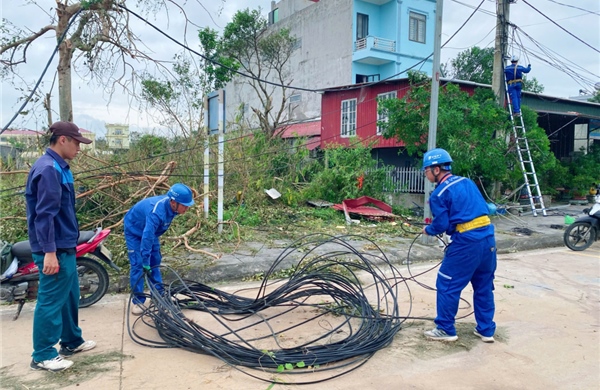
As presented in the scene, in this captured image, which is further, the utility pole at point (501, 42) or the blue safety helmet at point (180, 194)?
the utility pole at point (501, 42)

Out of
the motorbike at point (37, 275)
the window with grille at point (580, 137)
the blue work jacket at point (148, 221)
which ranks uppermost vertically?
the window with grille at point (580, 137)

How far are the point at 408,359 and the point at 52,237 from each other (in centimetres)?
296

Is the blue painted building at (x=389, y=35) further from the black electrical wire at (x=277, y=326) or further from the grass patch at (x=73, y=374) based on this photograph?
the grass patch at (x=73, y=374)

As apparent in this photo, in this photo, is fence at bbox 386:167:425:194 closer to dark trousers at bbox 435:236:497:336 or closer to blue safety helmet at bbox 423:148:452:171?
blue safety helmet at bbox 423:148:452:171

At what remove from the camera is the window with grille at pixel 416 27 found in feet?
Answer: 76.2

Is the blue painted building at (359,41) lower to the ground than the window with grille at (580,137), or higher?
higher

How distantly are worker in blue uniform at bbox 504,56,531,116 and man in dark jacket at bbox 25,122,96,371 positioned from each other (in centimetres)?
1211

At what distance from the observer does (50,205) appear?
120 inches

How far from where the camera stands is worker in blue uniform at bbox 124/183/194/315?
4074mm

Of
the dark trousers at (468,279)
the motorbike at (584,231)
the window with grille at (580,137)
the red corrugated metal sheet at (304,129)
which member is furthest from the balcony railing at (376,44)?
the dark trousers at (468,279)

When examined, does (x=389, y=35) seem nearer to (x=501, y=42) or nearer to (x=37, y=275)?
(x=501, y=42)

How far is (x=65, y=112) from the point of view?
7.27 m

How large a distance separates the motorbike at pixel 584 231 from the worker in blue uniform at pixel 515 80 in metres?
4.85

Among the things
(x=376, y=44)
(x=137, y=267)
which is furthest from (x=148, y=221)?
(x=376, y=44)
